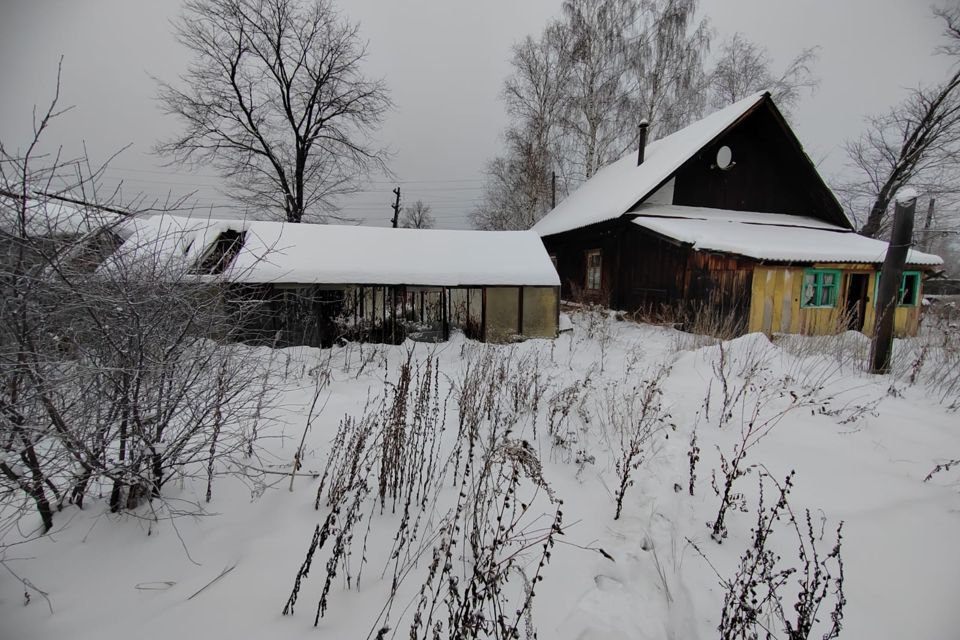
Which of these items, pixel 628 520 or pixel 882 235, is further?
pixel 882 235

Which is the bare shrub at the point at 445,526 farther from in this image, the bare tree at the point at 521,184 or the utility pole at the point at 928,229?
the bare tree at the point at 521,184

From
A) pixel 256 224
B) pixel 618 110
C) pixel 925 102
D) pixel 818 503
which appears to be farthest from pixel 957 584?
pixel 925 102

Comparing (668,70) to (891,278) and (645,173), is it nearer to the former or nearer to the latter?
(645,173)

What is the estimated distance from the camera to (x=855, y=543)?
1.96 meters

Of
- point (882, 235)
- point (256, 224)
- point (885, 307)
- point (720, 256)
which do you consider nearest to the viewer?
point (885, 307)

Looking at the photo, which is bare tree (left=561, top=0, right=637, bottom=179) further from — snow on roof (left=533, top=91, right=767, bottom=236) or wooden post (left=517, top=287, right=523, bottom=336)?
wooden post (left=517, top=287, right=523, bottom=336)

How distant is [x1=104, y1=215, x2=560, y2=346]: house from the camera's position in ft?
23.5

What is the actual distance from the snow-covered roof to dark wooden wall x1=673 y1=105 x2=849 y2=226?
0.37m

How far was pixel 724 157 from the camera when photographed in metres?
11.2

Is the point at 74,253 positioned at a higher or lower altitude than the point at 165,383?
higher

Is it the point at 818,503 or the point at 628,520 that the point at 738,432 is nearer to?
the point at 818,503

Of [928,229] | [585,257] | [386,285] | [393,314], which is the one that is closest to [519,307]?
[393,314]

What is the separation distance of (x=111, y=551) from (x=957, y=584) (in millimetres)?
4143

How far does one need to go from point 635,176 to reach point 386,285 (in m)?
9.25
